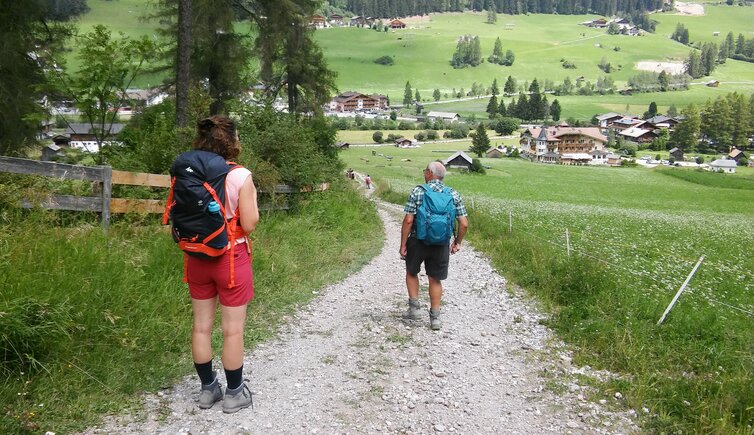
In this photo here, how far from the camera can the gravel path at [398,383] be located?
4.12 m

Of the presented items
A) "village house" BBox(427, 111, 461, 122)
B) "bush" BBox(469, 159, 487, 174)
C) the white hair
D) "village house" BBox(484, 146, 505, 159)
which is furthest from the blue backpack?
"village house" BBox(427, 111, 461, 122)

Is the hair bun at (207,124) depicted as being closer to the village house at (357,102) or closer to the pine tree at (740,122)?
the pine tree at (740,122)

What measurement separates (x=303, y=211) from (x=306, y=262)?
376 centimetres

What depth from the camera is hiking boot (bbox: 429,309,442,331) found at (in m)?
6.74

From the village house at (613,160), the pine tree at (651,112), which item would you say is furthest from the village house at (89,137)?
the pine tree at (651,112)

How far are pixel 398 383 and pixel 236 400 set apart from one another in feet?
5.38

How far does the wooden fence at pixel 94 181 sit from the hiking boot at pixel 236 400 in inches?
148

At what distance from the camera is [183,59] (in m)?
12.3

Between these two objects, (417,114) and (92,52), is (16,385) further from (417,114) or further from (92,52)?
(417,114)

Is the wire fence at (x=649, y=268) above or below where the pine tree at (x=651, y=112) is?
below

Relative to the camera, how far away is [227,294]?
402cm

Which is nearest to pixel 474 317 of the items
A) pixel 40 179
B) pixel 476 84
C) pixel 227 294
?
pixel 227 294

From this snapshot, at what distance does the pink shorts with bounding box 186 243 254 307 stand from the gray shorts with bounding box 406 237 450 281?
125 inches

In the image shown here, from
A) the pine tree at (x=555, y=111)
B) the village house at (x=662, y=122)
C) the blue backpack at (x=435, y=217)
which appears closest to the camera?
the blue backpack at (x=435, y=217)
